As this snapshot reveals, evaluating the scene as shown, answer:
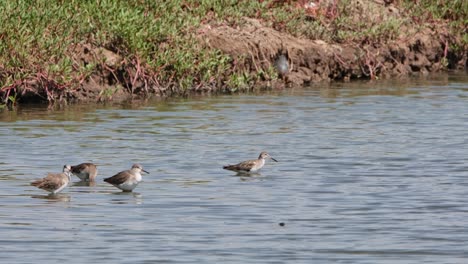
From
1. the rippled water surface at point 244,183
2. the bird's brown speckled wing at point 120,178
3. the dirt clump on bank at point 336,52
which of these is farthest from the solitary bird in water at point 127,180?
the dirt clump on bank at point 336,52

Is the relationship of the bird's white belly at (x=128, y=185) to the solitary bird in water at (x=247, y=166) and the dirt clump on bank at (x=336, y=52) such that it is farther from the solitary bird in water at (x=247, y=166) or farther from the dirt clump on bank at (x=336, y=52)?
the dirt clump on bank at (x=336, y=52)

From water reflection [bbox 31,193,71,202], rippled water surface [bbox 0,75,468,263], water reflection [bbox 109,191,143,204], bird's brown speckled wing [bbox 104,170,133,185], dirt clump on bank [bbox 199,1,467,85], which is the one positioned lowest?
water reflection [bbox 31,193,71,202]

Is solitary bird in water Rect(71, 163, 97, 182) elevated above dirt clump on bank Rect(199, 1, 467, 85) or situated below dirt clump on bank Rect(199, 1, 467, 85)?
below

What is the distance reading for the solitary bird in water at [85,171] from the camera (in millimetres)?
18703

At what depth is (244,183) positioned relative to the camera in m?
18.8

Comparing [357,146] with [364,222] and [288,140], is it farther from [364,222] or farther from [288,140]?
[364,222]

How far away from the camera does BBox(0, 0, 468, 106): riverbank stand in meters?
29.1

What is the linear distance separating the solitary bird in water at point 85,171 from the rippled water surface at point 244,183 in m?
0.30

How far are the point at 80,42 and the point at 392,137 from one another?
939 centimetres

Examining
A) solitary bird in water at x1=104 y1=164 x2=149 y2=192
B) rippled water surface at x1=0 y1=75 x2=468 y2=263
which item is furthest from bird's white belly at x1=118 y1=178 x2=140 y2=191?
rippled water surface at x1=0 y1=75 x2=468 y2=263

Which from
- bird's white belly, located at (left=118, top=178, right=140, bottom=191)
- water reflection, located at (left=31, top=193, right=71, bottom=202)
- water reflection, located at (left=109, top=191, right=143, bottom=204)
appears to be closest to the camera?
water reflection, located at (left=109, top=191, right=143, bottom=204)

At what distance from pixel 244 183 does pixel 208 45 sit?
14487mm

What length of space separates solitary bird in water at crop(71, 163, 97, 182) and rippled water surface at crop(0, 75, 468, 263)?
300mm

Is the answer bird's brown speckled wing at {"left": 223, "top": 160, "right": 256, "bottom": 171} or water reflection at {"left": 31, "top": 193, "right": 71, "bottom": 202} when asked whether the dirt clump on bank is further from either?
water reflection at {"left": 31, "top": 193, "right": 71, "bottom": 202}
